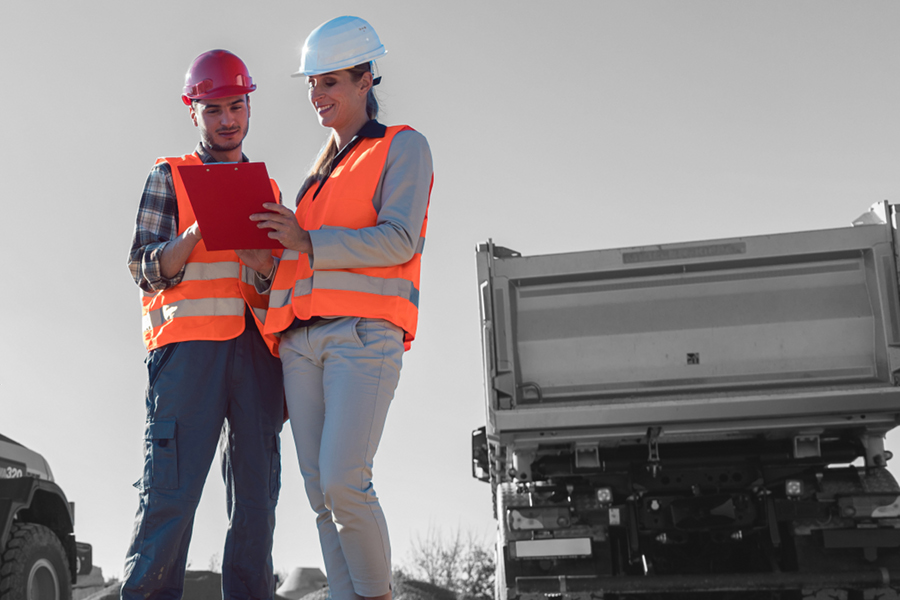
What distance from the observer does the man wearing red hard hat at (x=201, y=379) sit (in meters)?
3.81

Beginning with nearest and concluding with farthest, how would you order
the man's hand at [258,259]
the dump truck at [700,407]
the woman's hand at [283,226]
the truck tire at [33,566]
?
the woman's hand at [283,226], the man's hand at [258,259], the dump truck at [700,407], the truck tire at [33,566]

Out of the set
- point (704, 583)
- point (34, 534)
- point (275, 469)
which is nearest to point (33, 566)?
point (34, 534)

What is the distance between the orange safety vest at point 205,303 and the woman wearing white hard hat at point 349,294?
A: 0.88 ft

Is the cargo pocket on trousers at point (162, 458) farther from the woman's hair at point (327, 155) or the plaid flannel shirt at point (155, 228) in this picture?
the woman's hair at point (327, 155)

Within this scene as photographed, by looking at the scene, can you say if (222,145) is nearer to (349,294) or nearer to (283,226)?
(283,226)

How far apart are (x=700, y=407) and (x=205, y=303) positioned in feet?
8.90

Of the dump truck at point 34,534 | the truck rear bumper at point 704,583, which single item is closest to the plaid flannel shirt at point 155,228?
the truck rear bumper at point 704,583

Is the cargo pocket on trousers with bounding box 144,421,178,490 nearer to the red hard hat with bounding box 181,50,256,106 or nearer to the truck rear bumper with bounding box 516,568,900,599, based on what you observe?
the red hard hat with bounding box 181,50,256,106

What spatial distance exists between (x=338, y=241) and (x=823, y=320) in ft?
10.1

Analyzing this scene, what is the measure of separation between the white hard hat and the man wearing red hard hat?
0.47 meters

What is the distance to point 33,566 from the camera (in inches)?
263

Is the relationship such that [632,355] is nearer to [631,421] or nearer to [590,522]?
[631,421]

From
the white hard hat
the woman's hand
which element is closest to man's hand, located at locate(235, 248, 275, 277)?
the woman's hand

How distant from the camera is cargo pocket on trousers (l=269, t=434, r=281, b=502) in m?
4.11
